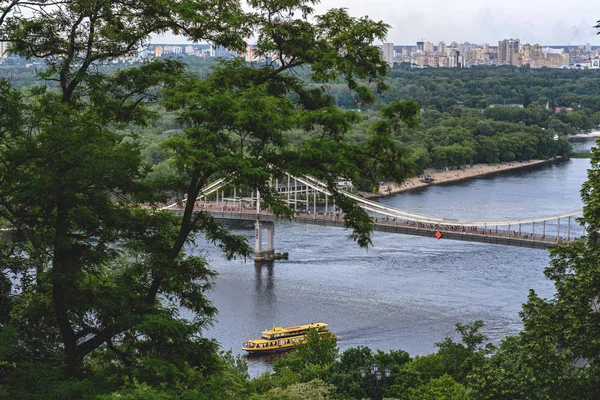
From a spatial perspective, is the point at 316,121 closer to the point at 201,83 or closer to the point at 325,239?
the point at 201,83

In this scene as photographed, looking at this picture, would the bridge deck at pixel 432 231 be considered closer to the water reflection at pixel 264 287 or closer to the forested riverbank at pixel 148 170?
the water reflection at pixel 264 287

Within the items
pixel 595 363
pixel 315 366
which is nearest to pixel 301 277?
pixel 315 366

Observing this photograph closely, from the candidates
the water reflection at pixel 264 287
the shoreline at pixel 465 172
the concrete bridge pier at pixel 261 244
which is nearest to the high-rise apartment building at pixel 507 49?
the shoreline at pixel 465 172

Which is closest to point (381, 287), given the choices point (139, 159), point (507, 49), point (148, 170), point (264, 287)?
point (264, 287)

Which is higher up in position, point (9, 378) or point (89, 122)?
point (89, 122)

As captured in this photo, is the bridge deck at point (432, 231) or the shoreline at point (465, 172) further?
the shoreline at point (465, 172)

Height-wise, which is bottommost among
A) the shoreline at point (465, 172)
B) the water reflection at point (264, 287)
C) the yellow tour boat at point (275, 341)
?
the yellow tour boat at point (275, 341)

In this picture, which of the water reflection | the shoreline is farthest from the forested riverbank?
the shoreline
